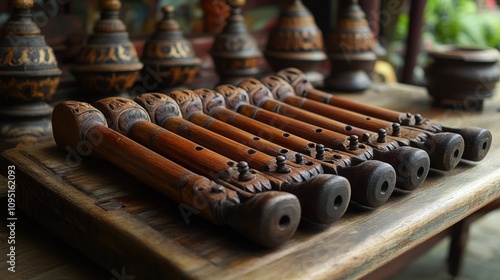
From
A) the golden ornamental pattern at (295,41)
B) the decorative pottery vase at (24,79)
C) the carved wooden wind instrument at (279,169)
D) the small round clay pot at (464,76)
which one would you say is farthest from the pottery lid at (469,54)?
the decorative pottery vase at (24,79)

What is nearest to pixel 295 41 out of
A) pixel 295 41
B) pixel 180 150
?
pixel 295 41

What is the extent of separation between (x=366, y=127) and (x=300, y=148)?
0.27 metres

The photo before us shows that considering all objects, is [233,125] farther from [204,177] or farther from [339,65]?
[339,65]

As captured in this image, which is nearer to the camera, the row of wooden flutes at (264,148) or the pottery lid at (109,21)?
the row of wooden flutes at (264,148)

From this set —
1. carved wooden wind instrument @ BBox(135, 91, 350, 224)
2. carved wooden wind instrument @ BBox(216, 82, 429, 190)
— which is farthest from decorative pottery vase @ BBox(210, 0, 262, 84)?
carved wooden wind instrument @ BBox(135, 91, 350, 224)

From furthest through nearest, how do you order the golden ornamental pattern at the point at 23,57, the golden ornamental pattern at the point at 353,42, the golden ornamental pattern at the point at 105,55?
the golden ornamental pattern at the point at 353,42 < the golden ornamental pattern at the point at 105,55 < the golden ornamental pattern at the point at 23,57

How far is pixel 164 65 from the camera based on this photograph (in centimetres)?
196

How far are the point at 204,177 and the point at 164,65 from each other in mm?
961

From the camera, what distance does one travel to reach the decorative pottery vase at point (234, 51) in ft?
7.09

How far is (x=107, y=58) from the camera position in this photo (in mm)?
1761

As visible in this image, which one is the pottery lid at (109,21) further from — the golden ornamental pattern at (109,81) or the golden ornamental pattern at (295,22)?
the golden ornamental pattern at (295,22)

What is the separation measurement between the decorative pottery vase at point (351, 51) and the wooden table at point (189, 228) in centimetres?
94

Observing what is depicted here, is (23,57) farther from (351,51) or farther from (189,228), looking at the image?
(351,51)

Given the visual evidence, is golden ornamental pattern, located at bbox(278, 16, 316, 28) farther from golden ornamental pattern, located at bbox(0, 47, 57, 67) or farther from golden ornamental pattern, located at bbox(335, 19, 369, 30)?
golden ornamental pattern, located at bbox(0, 47, 57, 67)
